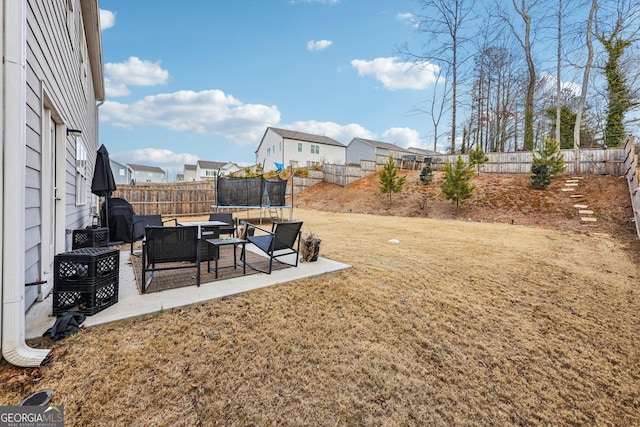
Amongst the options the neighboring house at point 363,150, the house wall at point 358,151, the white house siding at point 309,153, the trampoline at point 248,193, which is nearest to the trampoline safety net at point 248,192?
the trampoline at point 248,193

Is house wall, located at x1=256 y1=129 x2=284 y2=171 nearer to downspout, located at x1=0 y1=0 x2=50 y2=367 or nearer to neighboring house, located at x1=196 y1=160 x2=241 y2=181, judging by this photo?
neighboring house, located at x1=196 y1=160 x2=241 y2=181

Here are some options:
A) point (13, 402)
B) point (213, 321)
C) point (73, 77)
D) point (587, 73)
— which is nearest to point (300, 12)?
point (73, 77)

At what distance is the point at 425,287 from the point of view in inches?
149

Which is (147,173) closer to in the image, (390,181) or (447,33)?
(390,181)

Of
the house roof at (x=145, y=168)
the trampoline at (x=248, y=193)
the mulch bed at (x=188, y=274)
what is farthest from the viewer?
the house roof at (x=145, y=168)

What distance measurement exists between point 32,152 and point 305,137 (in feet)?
105

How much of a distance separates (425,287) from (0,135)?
4426 millimetres

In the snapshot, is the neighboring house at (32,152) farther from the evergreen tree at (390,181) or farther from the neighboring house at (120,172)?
the neighboring house at (120,172)

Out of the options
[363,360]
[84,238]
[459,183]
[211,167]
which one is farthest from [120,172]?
[363,360]

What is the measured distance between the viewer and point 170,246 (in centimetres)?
327

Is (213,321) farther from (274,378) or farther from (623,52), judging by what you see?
(623,52)

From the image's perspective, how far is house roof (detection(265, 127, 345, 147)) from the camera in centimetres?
3192

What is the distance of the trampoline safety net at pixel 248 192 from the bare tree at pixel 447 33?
1686 centimetres

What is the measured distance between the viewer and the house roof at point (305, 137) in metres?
31.9
